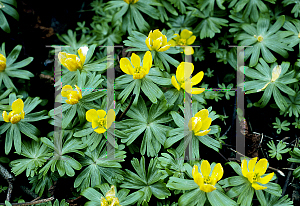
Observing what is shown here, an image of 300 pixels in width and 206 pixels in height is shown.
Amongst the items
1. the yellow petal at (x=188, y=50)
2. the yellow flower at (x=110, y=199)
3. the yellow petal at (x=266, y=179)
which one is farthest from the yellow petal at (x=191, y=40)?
the yellow flower at (x=110, y=199)

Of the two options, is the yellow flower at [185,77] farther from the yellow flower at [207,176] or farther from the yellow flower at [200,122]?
the yellow flower at [207,176]

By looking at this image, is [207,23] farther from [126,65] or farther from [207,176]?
[207,176]

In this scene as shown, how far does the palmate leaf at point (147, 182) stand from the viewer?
2041 millimetres

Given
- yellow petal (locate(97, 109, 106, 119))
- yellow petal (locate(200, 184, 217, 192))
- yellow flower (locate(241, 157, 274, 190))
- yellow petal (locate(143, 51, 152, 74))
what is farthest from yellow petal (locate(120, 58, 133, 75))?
yellow flower (locate(241, 157, 274, 190))

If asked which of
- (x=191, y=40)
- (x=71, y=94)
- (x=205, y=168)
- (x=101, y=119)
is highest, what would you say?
(x=191, y=40)

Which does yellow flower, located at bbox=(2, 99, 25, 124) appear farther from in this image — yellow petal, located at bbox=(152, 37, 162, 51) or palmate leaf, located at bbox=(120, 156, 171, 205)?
yellow petal, located at bbox=(152, 37, 162, 51)

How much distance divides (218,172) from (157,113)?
71cm

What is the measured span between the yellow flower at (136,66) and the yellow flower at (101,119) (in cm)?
36

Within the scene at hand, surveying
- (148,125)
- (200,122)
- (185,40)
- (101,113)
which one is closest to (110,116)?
(101,113)

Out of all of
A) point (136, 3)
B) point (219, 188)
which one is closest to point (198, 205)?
point (219, 188)

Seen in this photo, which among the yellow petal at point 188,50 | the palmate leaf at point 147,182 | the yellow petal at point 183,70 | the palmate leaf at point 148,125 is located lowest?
the palmate leaf at point 147,182

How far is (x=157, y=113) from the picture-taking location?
2.25 meters

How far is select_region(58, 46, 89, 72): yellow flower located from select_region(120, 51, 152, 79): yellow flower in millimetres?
454

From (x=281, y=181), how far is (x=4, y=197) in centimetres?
271
